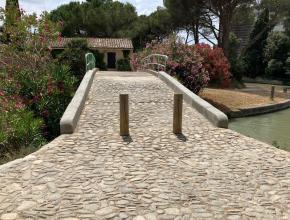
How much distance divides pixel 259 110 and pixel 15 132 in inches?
622

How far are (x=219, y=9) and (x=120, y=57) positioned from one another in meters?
13.1

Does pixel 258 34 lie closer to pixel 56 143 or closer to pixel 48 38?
pixel 48 38

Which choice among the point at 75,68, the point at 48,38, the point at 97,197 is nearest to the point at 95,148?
the point at 97,197

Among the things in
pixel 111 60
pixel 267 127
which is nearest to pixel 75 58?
pixel 267 127

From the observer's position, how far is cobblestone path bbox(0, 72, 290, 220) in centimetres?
420

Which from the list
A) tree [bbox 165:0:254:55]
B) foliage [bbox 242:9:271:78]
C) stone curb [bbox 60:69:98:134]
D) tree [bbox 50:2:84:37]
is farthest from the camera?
tree [bbox 50:2:84:37]

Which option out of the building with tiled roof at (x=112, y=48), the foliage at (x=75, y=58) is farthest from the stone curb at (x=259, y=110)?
the building with tiled roof at (x=112, y=48)

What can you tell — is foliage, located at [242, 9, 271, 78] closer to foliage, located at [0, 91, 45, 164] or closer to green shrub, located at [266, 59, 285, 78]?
green shrub, located at [266, 59, 285, 78]

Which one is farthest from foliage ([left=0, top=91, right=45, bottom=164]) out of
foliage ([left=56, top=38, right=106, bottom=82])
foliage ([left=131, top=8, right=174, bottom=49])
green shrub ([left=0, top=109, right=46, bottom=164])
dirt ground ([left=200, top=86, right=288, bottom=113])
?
foliage ([left=131, top=8, right=174, bottom=49])

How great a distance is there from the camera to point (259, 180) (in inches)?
205

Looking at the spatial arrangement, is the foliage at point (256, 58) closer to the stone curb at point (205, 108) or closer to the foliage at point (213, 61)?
the foliage at point (213, 61)

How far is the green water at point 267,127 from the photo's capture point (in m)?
14.3

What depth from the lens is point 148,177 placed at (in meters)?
5.12

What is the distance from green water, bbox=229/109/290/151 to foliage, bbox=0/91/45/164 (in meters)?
8.72
